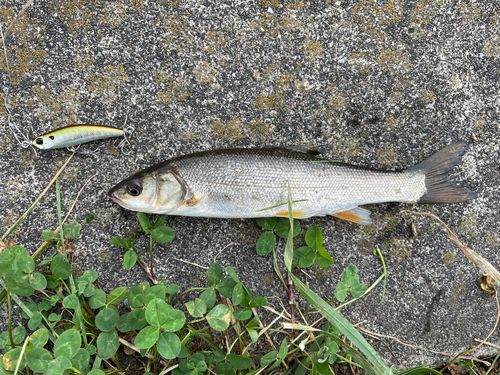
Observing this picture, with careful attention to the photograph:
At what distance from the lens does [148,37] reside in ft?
10.2

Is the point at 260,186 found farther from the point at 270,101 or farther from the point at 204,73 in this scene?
the point at 204,73

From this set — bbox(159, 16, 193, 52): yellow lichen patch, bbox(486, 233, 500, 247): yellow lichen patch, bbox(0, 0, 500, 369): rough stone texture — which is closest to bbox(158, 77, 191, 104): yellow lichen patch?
bbox(0, 0, 500, 369): rough stone texture

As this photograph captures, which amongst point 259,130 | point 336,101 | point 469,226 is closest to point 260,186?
point 259,130

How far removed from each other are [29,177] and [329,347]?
2.94 metres

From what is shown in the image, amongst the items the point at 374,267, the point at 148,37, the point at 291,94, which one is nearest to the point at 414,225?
the point at 374,267

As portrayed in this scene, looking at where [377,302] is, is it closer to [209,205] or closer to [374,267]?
[374,267]

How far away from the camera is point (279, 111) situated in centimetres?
318

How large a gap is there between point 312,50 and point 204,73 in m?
1.03

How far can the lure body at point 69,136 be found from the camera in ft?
9.57

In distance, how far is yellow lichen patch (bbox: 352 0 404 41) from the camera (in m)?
3.22

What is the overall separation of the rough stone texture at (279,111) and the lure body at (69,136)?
0.45 ft

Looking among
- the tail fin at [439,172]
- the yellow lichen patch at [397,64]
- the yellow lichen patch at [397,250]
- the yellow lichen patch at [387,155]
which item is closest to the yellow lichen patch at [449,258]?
the yellow lichen patch at [397,250]

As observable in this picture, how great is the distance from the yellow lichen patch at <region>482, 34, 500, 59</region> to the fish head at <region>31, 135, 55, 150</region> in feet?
13.4

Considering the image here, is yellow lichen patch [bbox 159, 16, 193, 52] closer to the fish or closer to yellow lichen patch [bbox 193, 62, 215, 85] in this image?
yellow lichen patch [bbox 193, 62, 215, 85]
